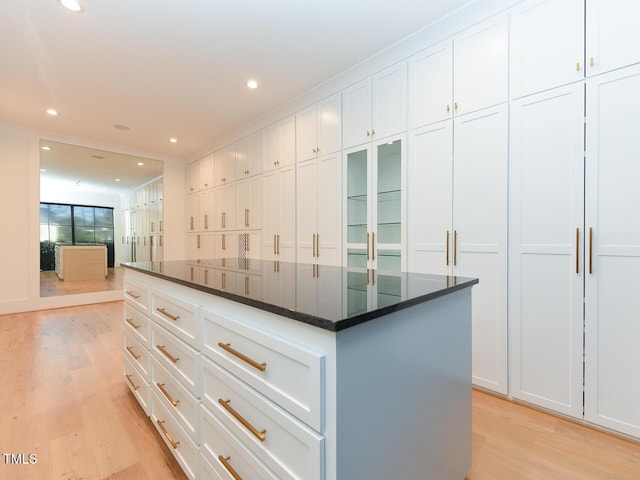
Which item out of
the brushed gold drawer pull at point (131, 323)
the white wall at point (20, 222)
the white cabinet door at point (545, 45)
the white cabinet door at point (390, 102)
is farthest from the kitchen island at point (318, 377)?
the white wall at point (20, 222)

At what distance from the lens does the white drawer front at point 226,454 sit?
2.95 feet

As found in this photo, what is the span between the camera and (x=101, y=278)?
6801 millimetres

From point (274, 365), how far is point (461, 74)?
92.8 inches

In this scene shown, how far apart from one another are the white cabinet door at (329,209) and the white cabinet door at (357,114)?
0.72 ft

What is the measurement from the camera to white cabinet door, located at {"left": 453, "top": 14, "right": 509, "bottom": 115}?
2021 mm

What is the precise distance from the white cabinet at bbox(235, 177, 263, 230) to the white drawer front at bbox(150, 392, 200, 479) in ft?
9.08

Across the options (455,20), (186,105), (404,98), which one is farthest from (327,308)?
(186,105)

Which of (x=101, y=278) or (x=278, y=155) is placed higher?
(x=278, y=155)

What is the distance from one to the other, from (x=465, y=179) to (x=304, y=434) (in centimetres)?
203

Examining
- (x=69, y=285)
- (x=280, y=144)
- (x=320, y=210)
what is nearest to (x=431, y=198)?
(x=320, y=210)

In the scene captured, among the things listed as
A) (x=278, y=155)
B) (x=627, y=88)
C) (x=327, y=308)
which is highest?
(x=278, y=155)

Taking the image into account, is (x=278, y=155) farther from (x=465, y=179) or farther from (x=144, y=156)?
(x=144, y=156)

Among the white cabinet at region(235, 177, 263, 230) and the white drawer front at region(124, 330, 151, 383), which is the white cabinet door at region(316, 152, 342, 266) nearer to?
the white cabinet at region(235, 177, 263, 230)

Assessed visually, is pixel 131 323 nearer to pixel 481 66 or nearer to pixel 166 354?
pixel 166 354
